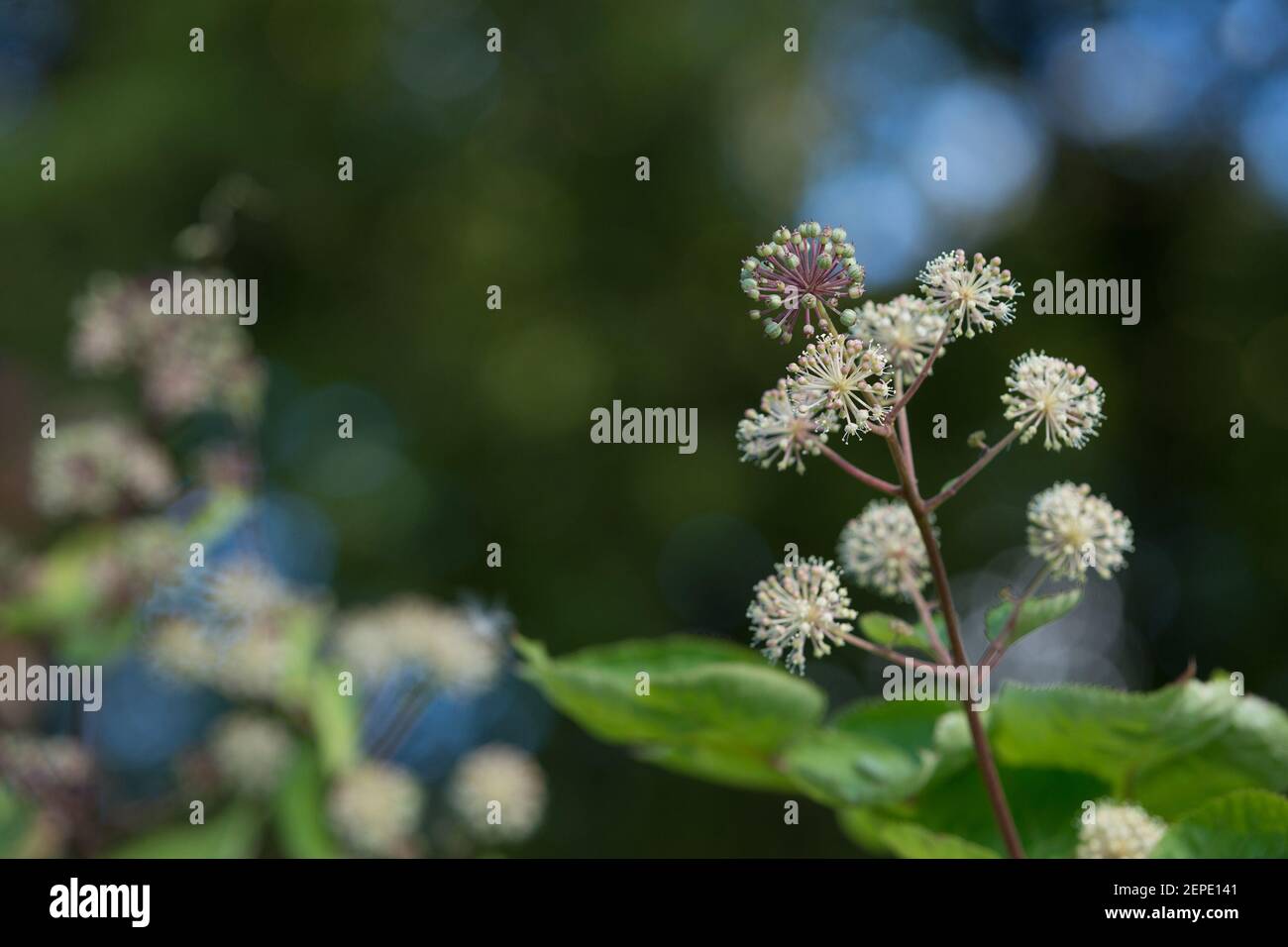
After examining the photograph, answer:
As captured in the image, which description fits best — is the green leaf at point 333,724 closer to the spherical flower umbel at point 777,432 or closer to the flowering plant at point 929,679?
the flowering plant at point 929,679

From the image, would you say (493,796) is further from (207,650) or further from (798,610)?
(798,610)

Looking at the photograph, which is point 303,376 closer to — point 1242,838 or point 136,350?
point 136,350

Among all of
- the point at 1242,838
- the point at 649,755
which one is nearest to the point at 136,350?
the point at 649,755

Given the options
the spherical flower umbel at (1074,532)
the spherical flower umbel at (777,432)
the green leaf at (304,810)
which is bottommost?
the green leaf at (304,810)

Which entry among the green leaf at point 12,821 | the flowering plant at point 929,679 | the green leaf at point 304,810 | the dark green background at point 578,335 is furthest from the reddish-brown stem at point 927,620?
the dark green background at point 578,335

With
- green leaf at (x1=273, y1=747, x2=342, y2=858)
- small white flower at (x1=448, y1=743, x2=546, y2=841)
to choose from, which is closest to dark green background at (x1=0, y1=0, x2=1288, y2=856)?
small white flower at (x1=448, y1=743, x2=546, y2=841)
